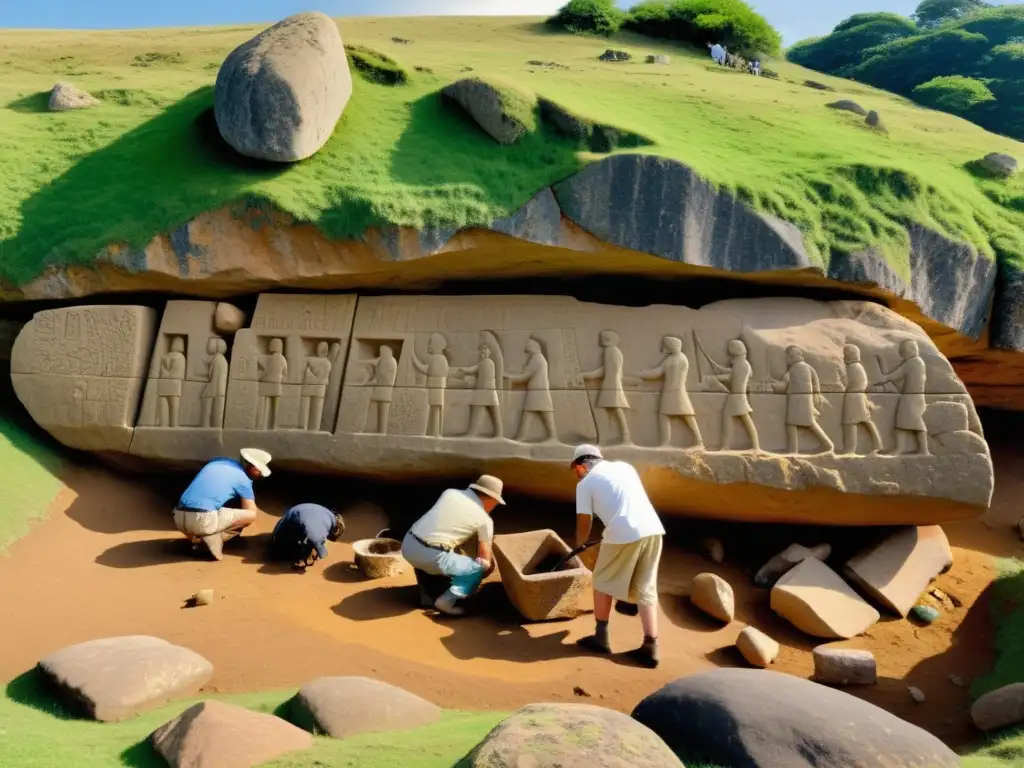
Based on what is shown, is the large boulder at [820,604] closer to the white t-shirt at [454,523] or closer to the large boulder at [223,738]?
the white t-shirt at [454,523]

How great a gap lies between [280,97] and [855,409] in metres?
5.91

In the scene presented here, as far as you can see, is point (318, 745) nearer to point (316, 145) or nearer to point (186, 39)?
point (316, 145)

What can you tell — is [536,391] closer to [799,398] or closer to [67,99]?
[799,398]

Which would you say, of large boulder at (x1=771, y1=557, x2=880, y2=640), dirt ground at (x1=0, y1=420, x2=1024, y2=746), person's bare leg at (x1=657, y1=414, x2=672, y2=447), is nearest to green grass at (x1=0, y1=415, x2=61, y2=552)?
dirt ground at (x1=0, y1=420, x2=1024, y2=746)

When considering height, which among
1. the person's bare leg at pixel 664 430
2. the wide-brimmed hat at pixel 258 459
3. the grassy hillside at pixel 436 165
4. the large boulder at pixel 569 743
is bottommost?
the wide-brimmed hat at pixel 258 459

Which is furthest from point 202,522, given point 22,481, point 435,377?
point 435,377

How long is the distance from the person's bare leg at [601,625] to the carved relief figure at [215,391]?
419cm

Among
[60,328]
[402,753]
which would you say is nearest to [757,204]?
[402,753]

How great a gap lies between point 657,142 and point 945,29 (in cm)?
2319

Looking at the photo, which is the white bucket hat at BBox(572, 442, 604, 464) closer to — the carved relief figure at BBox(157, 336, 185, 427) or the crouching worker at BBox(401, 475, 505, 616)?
the crouching worker at BBox(401, 475, 505, 616)

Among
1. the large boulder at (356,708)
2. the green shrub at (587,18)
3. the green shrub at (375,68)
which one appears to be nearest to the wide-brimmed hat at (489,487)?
the large boulder at (356,708)

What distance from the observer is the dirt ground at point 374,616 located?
5133mm

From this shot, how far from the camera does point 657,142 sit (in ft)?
25.7

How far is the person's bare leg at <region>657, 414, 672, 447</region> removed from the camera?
7371 mm
